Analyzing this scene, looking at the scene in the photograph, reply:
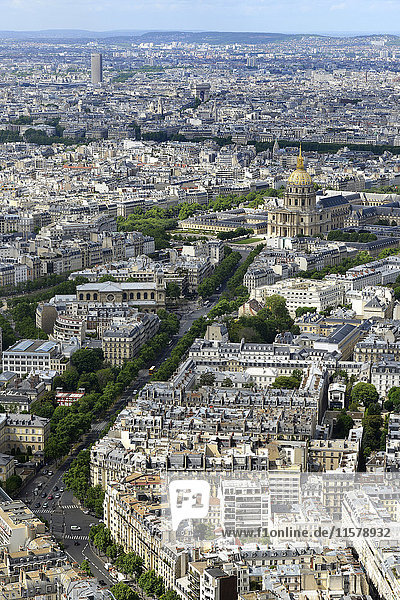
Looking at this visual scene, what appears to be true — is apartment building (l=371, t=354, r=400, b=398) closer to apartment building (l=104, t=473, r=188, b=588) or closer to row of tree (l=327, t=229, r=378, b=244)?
apartment building (l=104, t=473, r=188, b=588)

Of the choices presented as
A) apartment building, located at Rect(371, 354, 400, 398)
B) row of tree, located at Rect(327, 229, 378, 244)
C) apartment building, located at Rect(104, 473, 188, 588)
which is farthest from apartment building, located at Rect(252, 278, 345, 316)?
apartment building, located at Rect(104, 473, 188, 588)

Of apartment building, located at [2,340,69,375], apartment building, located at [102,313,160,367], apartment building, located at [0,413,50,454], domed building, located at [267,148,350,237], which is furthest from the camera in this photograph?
domed building, located at [267,148,350,237]

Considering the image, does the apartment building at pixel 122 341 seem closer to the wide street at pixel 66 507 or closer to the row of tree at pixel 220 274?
the wide street at pixel 66 507

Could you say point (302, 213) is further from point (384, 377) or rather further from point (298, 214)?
point (384, 377)

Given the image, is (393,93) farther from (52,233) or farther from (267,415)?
(267,415)

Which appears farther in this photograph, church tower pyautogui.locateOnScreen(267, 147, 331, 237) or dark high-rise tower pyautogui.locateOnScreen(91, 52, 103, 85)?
dark high-rise tower pyautogui.locateOnScreen(91, 52, 103, 85)

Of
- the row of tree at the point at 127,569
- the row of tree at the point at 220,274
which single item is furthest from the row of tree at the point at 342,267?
the row of tree at the point at 127,569

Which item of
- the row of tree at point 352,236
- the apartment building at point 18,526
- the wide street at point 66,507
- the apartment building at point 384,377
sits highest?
the apartment building at point 18,526

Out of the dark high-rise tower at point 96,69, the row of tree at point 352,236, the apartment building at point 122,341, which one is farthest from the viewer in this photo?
the dark high-rise tower at point 96,69

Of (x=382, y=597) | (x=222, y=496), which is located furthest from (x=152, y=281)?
(x=382, y=597)

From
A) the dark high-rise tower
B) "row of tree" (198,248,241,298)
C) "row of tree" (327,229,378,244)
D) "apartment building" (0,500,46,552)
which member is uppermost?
"apartment building" (0,500,46,552)
